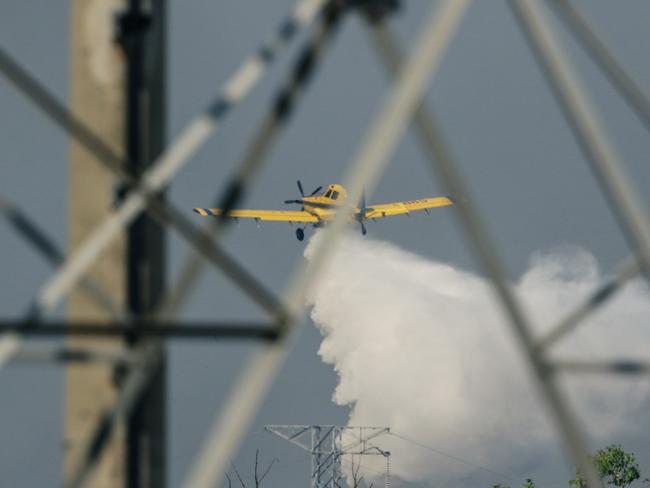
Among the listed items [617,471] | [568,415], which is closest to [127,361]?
[568,415]

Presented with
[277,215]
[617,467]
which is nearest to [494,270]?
[617,467]

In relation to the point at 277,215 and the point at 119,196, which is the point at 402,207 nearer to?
the point at 277,215

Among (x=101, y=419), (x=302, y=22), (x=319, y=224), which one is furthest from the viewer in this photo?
(x=319, y=224)

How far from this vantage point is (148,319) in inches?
521

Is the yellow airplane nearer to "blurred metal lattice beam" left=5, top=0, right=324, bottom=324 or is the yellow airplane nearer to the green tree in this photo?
the green tree

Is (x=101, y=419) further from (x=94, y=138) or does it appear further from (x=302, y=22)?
(x=302, y=22)

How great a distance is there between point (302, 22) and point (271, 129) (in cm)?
88

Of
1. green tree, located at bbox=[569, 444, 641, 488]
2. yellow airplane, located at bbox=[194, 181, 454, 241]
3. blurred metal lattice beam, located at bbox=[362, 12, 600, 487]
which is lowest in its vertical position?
blurred metal lattice beam, located at bbox=[362, 12, 600, 487]

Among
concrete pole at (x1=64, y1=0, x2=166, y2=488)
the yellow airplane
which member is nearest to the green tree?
the yellow airplane

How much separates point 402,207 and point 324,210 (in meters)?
12.7

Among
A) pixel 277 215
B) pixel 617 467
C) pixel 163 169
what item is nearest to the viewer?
pixel 163 169

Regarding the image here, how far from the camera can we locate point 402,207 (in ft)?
504

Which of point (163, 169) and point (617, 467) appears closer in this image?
point (163, 169)

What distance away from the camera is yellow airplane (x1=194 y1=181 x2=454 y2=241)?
14088cm
